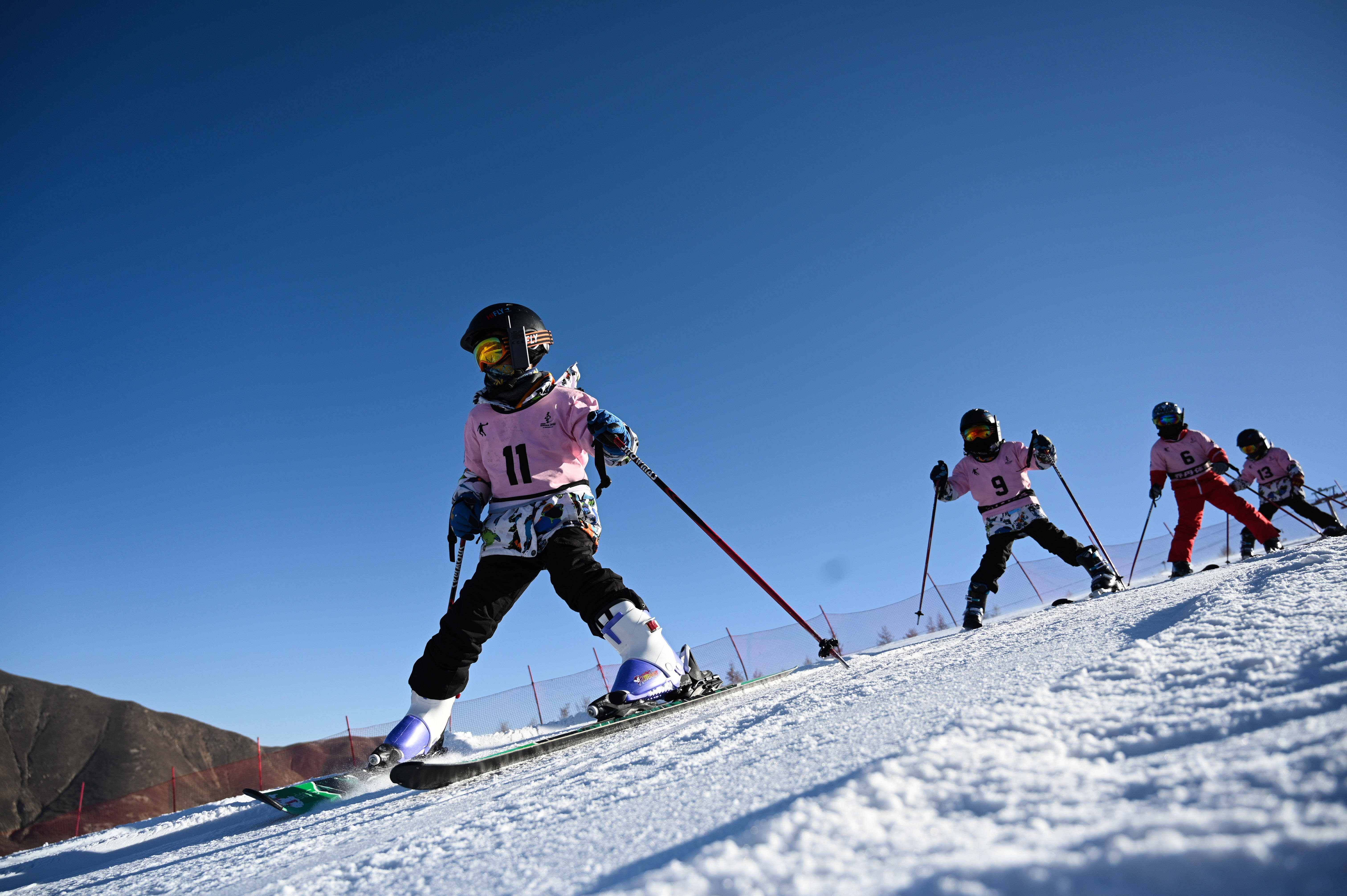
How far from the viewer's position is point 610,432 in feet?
10.2

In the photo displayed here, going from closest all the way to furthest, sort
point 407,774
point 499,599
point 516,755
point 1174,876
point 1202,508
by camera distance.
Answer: point 1174,876 → point 407,774 → point 516,755 → point 499,599 → point 1202,508

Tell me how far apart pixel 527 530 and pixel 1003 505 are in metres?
4.80

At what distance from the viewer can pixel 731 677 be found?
37.8ft

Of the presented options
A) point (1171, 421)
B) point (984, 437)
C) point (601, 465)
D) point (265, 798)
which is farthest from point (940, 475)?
point (265, 798)

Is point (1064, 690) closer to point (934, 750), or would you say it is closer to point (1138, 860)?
point (934, 750)

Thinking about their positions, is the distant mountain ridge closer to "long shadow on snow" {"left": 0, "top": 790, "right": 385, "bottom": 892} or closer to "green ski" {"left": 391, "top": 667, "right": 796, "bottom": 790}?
"long shadow on snow" {"left": 0, "top": 790, "right": 385, "bottom": 892}

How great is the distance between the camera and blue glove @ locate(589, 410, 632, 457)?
122 inches

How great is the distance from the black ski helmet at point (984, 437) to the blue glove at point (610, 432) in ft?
13.8

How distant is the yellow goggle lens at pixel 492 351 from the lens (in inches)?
130

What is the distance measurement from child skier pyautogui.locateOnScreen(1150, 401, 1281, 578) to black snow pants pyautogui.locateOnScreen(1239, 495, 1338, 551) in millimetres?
321

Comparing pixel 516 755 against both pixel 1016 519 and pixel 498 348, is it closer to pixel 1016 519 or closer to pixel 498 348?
pixel 498 348

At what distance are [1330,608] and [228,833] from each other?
3.65 m

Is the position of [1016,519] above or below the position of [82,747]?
below

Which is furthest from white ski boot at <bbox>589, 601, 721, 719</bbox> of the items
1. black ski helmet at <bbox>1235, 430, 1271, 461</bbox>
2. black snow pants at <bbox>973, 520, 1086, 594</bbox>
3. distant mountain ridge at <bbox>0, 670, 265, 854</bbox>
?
distant mountain ridge at <bbox>0, 670, 265, 854</bbox>
